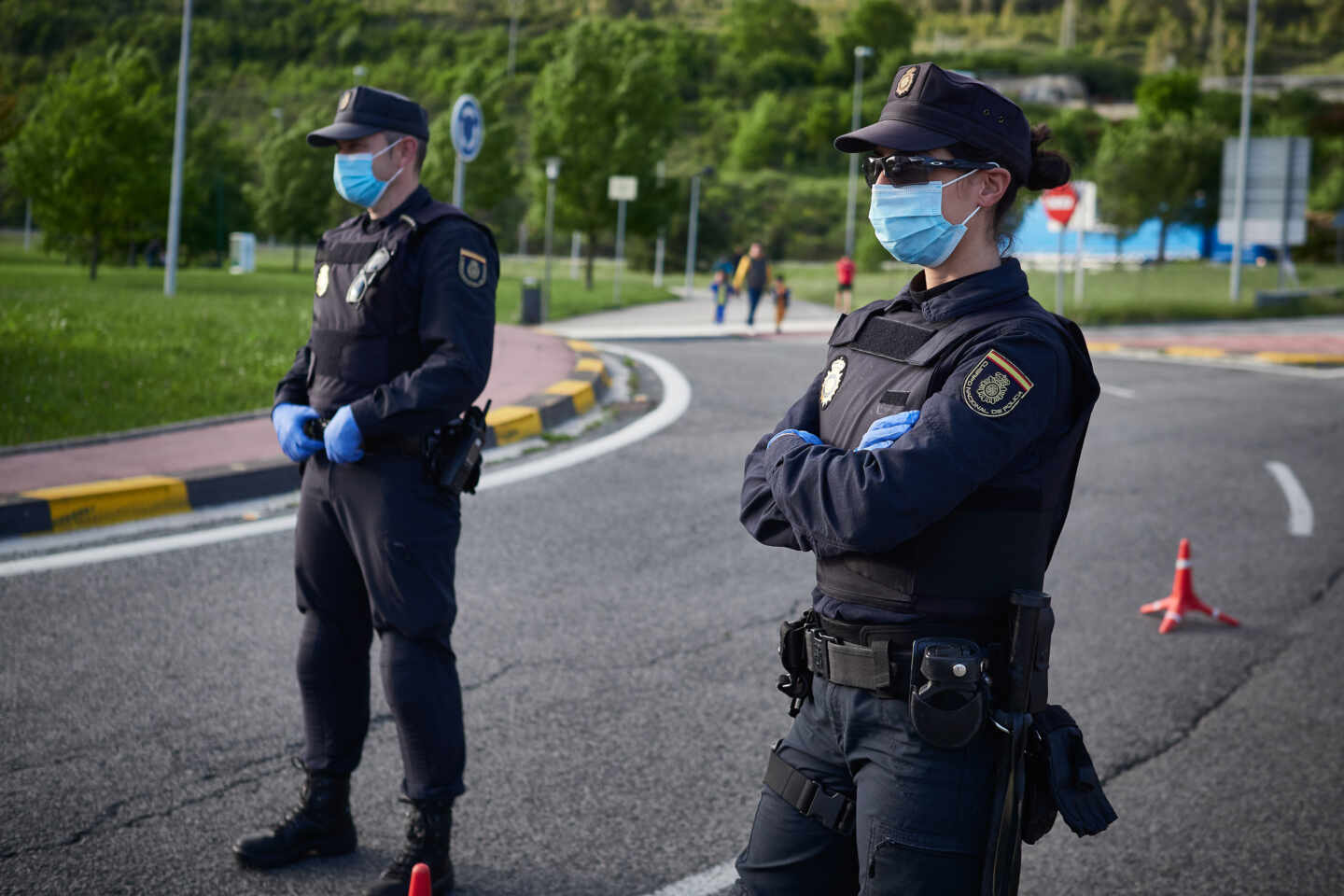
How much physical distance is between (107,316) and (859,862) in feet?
59.7

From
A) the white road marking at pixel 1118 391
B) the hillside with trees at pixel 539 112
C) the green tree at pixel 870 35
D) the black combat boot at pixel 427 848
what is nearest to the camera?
the black combat boot at pixel 427 848

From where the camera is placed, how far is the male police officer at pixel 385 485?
3.32m

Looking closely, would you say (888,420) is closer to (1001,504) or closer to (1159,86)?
(1001,504)

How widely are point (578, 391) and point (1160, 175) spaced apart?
56.7 metres

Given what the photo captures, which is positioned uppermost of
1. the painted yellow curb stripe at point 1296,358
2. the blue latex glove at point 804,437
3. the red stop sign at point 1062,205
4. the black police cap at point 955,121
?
the red stop sign at point 1062,205

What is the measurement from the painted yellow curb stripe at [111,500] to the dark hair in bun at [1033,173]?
5.78 metres

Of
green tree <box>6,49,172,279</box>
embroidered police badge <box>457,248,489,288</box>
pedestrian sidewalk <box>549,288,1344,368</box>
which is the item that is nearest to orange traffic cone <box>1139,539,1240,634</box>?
embroidered police badge <box>457,248,489,288</box>

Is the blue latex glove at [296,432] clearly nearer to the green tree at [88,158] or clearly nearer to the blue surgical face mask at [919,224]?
the blue surgical face mask at [919,224]

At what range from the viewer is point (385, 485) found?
11.0 feet

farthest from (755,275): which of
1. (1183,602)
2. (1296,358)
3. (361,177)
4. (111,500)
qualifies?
(361,177)

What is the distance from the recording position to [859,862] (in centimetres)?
211

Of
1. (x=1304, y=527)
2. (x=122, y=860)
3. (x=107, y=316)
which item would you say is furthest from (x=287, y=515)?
(x=107, y=316)

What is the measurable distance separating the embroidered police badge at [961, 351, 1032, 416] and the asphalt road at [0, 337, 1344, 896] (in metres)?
1.88

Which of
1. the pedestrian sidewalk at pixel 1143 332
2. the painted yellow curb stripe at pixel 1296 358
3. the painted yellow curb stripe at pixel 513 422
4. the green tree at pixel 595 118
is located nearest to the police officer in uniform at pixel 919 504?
the painted yellow curb stripe at pixel 513 422
